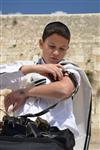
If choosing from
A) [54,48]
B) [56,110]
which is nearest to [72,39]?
[54,48]

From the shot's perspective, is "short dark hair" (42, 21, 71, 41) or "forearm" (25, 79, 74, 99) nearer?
"forearm" (25, 79, 74, 99)

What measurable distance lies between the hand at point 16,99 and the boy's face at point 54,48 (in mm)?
217

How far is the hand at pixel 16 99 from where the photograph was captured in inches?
92.4

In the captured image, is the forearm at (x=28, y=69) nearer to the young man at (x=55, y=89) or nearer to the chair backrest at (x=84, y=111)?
the young man at (x=55, y=89)

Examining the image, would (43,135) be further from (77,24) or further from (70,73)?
(77,24)

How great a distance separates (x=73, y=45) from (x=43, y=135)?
51.0 feet

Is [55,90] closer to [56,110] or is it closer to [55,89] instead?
[55,89]

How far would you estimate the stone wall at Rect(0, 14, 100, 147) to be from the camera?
1738 centimetres

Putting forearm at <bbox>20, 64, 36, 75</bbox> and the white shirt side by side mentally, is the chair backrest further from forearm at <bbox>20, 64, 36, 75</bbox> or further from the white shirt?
forearm at <bbox>20, 64, 36, 75</bbox>

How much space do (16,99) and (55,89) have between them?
9.2 inches

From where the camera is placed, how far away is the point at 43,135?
84.3 inches

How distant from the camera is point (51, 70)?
225cm

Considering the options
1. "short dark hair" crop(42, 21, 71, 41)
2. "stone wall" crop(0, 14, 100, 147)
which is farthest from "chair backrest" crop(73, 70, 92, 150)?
"stone wall" crop(0, 14, 100, 147)

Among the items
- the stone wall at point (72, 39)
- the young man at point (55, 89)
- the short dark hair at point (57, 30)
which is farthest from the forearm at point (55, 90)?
the stone wall at point (72, 39)
